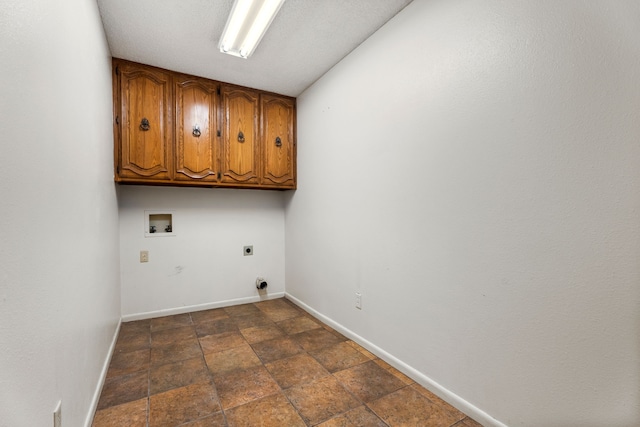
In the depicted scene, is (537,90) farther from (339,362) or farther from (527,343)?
(339,362)

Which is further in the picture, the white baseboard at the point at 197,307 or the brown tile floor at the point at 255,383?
the white baseboard at the point at 197,307

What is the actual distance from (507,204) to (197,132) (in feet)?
8.74

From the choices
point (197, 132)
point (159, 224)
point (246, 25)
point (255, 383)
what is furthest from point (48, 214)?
point (159, 224)

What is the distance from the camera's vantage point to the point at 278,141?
322cm

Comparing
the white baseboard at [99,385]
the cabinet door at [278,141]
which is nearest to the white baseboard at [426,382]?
the cabinet door at [278,141]

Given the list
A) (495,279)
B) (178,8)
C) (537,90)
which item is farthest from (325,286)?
(178,8)

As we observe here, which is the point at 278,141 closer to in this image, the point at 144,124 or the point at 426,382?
the point at 144,124

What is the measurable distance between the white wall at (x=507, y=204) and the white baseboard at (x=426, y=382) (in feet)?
0.05

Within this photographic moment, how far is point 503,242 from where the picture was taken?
53.6 inches

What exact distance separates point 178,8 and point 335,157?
1553 mm

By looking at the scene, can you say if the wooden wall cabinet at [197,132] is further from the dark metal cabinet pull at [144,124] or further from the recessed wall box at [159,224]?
the recessed wall box at [159,224]

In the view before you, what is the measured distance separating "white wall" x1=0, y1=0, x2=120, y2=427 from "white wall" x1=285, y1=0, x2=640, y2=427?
68.9 inches

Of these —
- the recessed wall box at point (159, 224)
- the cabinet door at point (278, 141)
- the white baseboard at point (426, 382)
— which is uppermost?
the cabinet door at point (278, 141)

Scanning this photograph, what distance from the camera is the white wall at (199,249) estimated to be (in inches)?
112
